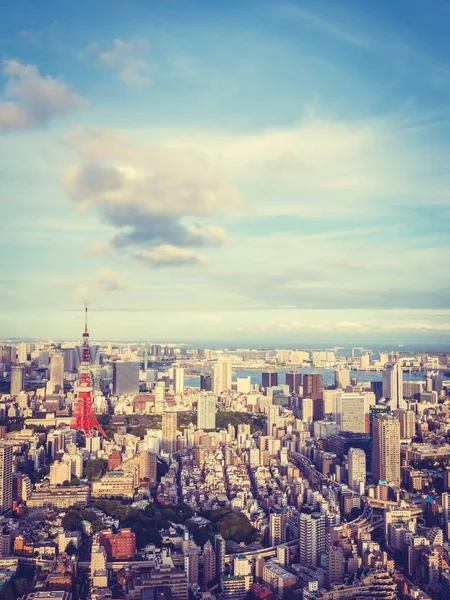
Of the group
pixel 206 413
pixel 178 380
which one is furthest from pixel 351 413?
pixel 178 380

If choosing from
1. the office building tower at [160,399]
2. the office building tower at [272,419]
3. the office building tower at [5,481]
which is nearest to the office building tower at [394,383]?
the office building tower at [272,419]

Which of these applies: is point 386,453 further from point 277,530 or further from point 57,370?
point 57,370

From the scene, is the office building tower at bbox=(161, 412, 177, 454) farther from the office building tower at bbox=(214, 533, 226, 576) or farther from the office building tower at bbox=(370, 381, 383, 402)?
the office building tower at bbox=(370, 381, 383, 402)

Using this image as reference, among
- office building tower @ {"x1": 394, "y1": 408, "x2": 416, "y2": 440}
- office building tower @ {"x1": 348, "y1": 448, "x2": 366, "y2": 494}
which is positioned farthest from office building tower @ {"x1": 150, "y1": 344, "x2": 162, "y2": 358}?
office building tower @ {"x1": 348, "y1": 448, "x2": 366, "y2": 494}

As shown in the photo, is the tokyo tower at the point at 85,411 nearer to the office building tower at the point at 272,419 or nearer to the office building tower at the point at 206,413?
the office building tower at the point at 206,413

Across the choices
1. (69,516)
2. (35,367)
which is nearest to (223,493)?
(69,516)
